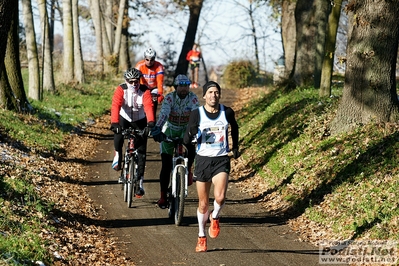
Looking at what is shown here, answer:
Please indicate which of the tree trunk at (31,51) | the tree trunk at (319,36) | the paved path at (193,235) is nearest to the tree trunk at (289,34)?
the tree trunk at (319,36)

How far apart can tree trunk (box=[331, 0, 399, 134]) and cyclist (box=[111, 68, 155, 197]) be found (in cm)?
434

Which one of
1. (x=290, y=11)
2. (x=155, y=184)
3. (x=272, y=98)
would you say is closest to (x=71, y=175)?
(x=155, y=184)

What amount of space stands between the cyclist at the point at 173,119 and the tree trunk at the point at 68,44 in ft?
58.5

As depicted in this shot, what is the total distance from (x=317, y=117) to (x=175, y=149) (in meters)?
5.86

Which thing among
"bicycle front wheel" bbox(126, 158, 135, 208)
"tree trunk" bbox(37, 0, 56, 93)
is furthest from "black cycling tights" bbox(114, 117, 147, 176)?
"tree trunk" bbox(37, 0, 56, 93)

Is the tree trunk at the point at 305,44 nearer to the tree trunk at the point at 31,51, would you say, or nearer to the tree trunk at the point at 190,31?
the tree trunk at the point at 31,51

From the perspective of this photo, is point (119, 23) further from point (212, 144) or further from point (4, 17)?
point (212, 144)

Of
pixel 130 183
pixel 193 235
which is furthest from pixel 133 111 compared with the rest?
pixel 193 235

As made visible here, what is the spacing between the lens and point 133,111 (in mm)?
12719

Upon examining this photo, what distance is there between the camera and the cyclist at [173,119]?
11.3 meters

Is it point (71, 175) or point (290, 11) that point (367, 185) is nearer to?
point (71, 175)

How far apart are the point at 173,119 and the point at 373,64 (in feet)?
15.2

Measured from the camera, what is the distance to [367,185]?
36.3ft

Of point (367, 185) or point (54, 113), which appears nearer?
point (367, 185)
